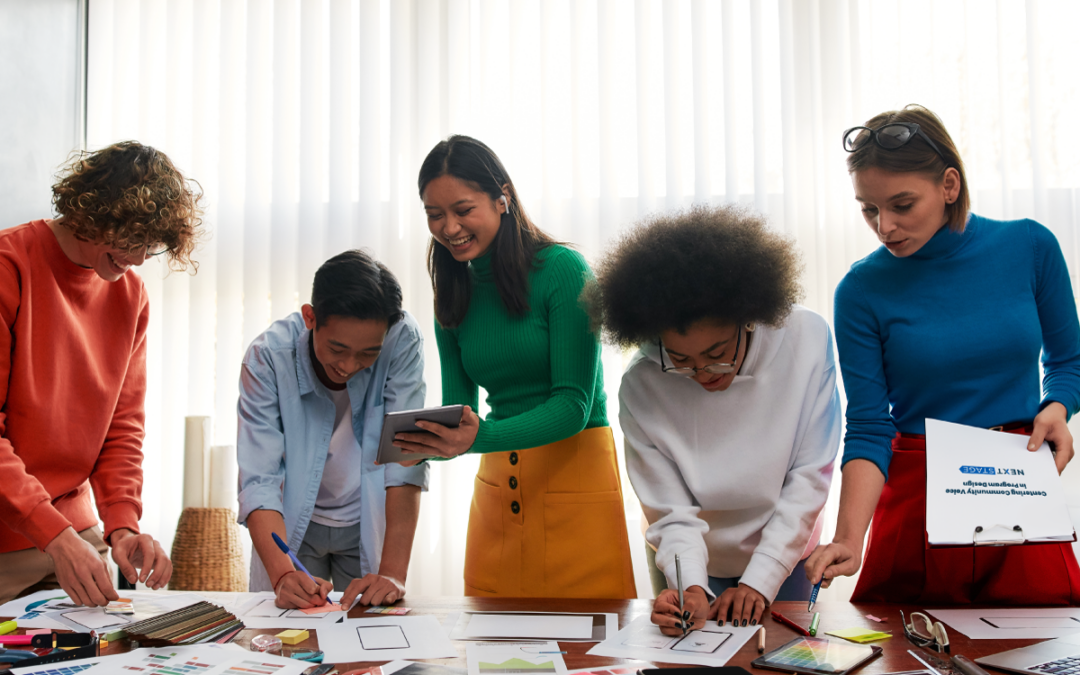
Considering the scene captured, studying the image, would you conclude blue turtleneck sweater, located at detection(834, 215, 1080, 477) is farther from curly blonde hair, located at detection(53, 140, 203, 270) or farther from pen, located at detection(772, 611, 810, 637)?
curly blonde hair, located at detection(53, 140, 203, 270)

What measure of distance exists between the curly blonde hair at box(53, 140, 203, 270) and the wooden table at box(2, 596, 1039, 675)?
79cm

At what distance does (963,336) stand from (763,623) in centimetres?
65

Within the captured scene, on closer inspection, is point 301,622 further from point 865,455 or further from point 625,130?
point 625,130

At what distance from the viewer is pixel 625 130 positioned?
117 inches

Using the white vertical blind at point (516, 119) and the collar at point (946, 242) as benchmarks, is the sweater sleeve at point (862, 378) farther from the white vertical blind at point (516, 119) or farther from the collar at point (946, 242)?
the white vertical blind at point (516, 119)

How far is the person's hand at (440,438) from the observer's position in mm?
1432

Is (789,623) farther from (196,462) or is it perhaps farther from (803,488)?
(196,462)

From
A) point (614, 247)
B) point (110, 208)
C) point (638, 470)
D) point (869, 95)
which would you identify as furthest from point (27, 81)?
point (869, 95)

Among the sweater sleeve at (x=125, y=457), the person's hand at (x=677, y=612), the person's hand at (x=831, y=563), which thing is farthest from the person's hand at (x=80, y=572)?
the person's hand at (x=831, y=563)

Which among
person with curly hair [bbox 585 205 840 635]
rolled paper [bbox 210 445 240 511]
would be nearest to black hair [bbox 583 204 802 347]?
person with curly hair [bbox 585 205 840 635]

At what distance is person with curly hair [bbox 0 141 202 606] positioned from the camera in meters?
1.53

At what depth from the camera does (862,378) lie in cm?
150

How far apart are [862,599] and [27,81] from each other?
3.35 meters

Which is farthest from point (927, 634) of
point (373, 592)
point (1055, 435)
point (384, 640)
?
point (373, 592)
